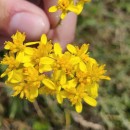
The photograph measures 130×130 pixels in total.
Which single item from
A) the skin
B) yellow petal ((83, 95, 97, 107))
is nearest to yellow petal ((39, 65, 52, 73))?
yellow petal ((83, 95, 97, 107))

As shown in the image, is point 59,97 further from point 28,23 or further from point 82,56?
point 28,23

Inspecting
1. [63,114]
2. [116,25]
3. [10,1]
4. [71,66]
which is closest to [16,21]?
[10,1]

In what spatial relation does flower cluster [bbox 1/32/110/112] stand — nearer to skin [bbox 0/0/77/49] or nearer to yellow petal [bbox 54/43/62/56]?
yellow petal [bbox 54/43/62/56]

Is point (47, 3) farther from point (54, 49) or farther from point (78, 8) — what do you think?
point (54, 49)

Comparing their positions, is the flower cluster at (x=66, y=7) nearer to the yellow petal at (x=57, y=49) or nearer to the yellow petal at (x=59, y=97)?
the yellow petal at (x=57, y=49)

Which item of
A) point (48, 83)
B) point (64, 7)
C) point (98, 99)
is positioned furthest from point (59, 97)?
point (98, 99)

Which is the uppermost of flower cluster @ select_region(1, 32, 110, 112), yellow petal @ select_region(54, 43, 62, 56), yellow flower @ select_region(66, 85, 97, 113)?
yellow petal @ select_region(54, 43, 62, 56)
